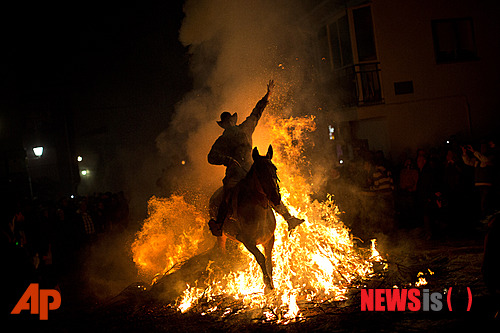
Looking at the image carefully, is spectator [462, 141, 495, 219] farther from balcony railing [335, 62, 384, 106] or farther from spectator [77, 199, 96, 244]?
spectator [77, 199, 96, 244]

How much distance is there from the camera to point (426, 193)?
1100cm

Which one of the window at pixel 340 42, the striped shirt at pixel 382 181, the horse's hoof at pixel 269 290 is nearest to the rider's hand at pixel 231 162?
the horse's hoof at pixel 269 290

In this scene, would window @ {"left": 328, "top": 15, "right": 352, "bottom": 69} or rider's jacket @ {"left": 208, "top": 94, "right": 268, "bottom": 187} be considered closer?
rider's jacket @ {"left": 208, "top": 94, "right": 268, "bottom": 187}

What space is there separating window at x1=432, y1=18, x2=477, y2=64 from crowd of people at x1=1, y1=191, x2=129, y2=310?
15.0 m

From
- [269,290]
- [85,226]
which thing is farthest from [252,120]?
[85,226]

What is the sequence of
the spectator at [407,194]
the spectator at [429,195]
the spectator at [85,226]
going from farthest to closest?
1. the spectator at [85,226]
2. the spectator at [407,194]
3. the spectator at [429,195]

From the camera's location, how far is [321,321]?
597cm

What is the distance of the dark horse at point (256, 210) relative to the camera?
6.55 metres

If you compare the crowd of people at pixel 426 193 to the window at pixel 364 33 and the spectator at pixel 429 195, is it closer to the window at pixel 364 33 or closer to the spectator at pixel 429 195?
the spectator at pixel 429 195

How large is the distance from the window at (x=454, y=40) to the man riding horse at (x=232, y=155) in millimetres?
12747

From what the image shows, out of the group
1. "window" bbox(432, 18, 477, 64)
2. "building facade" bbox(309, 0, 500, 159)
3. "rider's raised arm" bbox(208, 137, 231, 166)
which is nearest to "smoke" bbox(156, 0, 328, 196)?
"rider's raised arm" bbox(208, 137, 231, 166)

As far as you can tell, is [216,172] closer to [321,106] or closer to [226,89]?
[226,89]

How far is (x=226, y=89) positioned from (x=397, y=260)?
19.3 feet

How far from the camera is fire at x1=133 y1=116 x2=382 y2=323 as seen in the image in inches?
285
